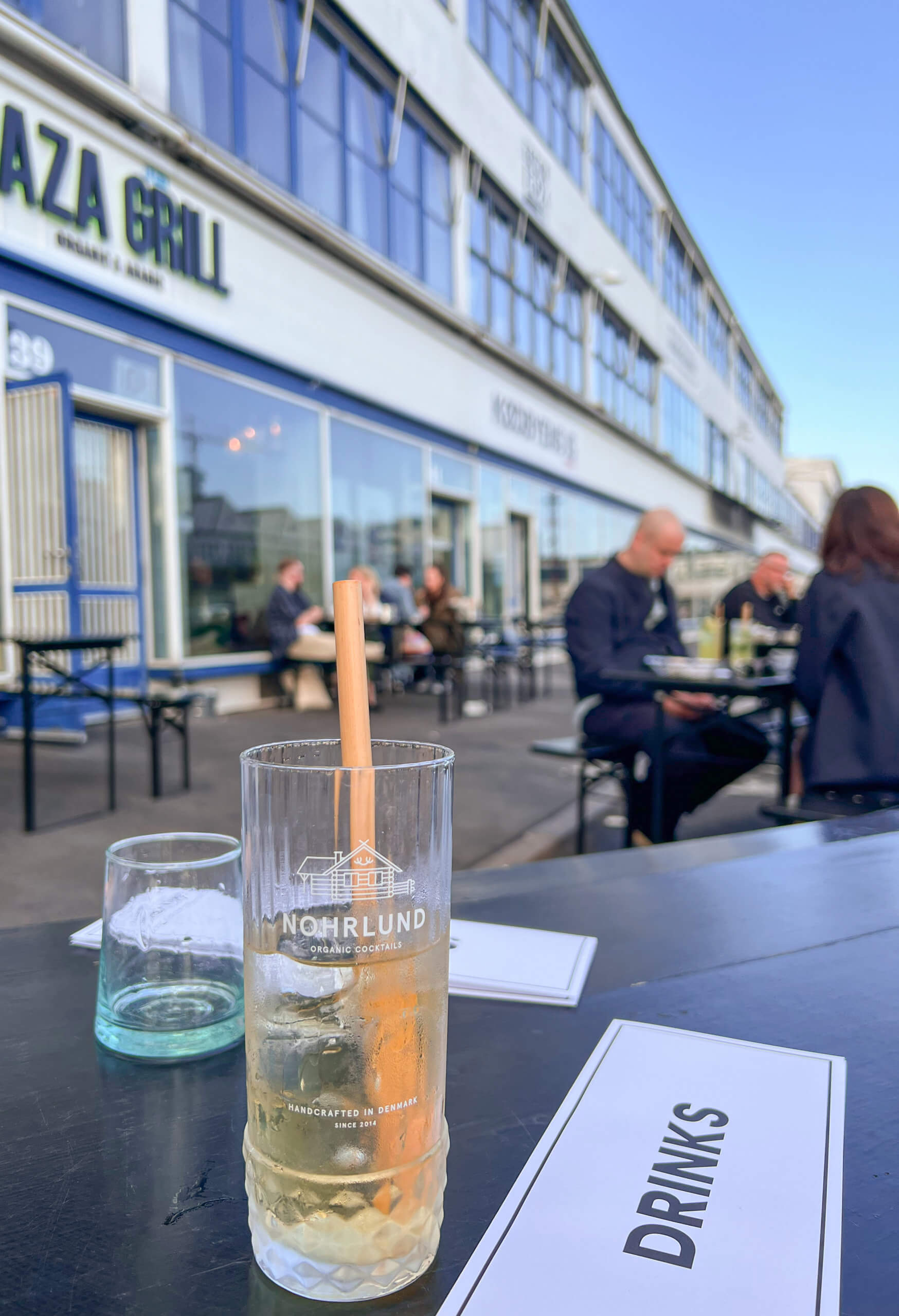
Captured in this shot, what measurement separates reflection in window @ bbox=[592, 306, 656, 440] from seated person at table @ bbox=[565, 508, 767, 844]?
46.0 feet

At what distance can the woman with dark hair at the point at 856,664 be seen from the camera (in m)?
2.67

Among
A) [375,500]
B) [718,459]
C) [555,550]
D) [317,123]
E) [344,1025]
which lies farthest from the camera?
[718,459]

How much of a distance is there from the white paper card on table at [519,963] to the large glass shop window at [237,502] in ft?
22.7

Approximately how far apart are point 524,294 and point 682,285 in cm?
1199

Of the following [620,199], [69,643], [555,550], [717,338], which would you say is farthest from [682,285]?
[69,643]

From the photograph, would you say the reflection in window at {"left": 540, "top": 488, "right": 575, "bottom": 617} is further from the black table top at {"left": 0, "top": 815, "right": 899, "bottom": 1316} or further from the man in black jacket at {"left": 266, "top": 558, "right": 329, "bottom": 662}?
the black table top at {"left": 0, "top": 815, "right": 899, "bottom": 1316}

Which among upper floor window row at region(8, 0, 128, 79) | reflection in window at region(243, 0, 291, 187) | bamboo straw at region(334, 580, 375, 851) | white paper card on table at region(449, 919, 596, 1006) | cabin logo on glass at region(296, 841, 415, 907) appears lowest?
white paper card on table at region(449, 919, 596, 1006)

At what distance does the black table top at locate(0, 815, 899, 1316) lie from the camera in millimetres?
394

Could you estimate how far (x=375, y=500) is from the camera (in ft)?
33.2

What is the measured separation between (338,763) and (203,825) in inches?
148

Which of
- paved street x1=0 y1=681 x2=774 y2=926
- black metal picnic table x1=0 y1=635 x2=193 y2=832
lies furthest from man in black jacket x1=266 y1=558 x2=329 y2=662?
black metal picnic table x1=0 y1=635 x2=193 y2=832

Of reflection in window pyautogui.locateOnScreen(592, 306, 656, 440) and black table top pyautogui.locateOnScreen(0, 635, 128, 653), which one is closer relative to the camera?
black table top pyautogui.locateOnScreen(0, 635, 128, 653)

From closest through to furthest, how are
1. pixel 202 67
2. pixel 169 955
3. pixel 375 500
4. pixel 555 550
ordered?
pixel 169 955
pixel 202 67
pixel 375 500
pixel 555 550

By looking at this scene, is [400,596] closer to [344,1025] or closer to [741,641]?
[741,641]
